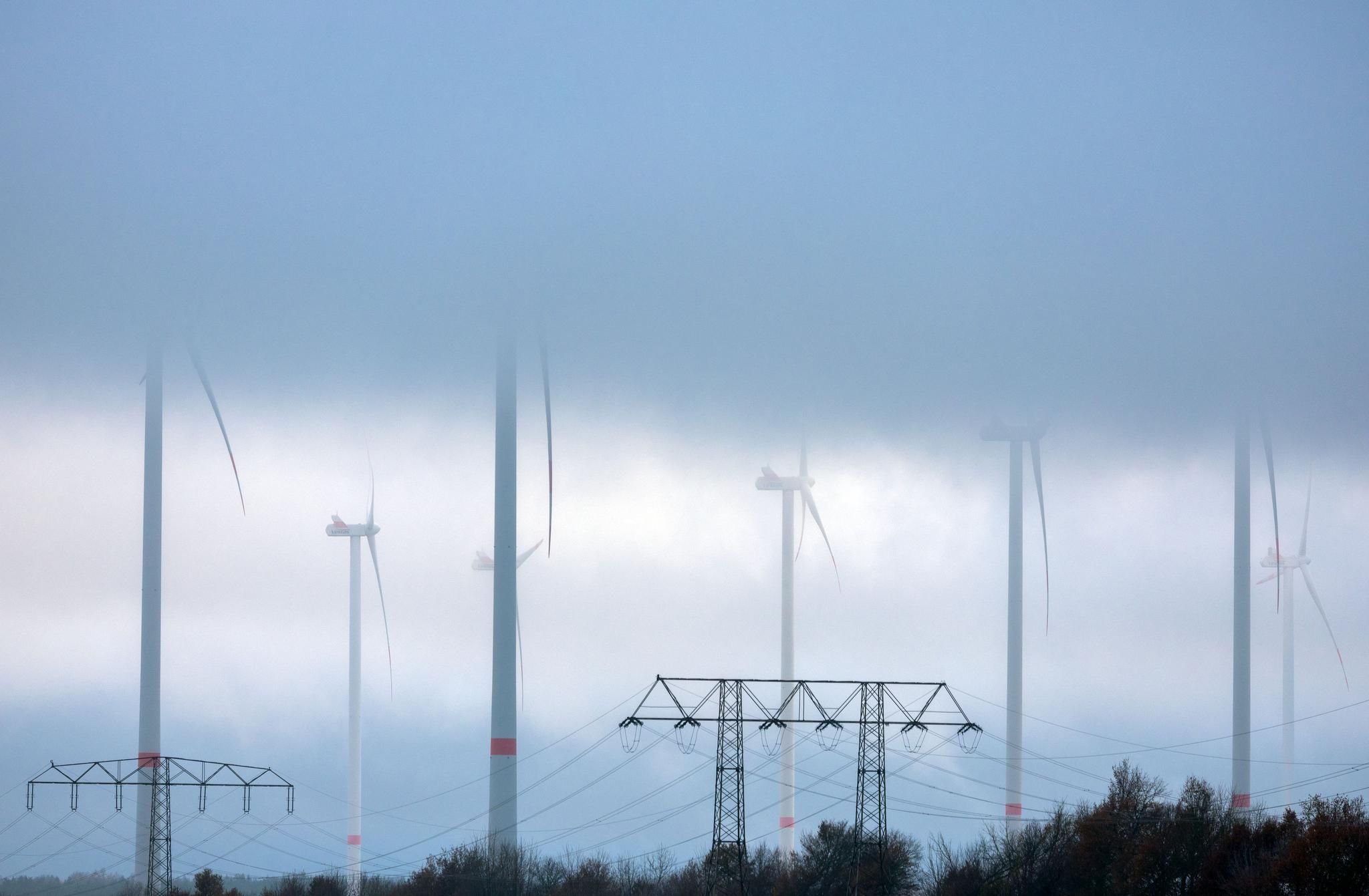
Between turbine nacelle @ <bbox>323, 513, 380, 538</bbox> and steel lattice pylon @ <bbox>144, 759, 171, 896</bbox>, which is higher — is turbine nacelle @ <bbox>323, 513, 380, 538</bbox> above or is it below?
above

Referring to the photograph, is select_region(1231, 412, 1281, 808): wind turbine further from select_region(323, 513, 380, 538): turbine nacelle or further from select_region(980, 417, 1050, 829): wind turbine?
select_region(323, 513, 380, 538): turbine nacelle

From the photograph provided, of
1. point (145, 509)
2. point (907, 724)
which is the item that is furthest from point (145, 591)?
point (907, 724)

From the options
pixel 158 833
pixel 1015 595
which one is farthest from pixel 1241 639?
pixel 158 833

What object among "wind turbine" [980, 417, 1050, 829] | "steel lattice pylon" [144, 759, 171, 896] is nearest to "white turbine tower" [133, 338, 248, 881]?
"steel lattice pylon" [144, 759, 171, 896]

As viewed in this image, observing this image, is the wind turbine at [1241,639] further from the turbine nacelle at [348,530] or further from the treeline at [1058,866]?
the turbine nacelle at [348,530]

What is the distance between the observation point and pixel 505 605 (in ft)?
258

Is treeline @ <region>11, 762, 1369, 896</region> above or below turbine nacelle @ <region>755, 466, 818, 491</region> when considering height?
below

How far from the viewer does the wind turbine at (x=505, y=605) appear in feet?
248

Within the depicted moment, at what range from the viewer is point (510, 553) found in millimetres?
78688

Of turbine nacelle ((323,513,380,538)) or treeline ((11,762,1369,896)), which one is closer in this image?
treeline ((11,762,1369,896))

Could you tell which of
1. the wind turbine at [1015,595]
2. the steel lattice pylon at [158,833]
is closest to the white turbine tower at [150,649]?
the steel lattice pylon at [158,833]

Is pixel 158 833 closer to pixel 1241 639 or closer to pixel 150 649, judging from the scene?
pixel 150 649

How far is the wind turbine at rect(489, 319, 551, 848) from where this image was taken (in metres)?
75.5

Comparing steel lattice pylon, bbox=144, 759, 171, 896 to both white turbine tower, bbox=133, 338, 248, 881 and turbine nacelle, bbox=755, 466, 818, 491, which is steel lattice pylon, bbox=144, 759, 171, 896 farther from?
turbine nacelle, bbox=755, 466, 818, 491
